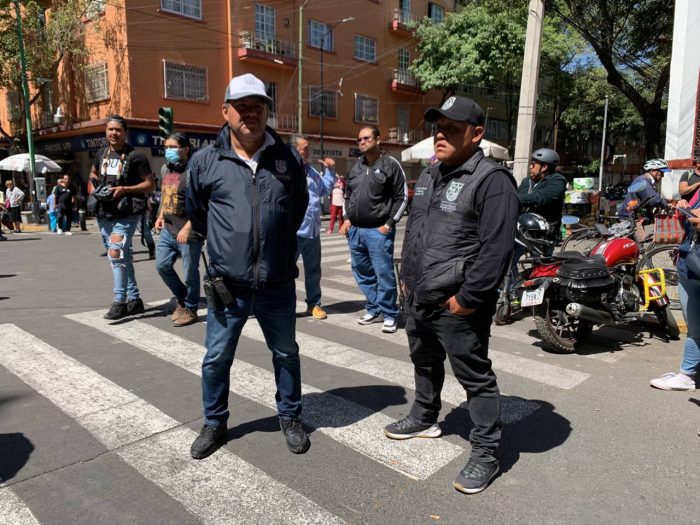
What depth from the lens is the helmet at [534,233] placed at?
546 cm

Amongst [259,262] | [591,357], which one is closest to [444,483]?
[259,262]

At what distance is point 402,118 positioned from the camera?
34.7 metres

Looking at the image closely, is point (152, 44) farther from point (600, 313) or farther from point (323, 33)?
point (600, 313)

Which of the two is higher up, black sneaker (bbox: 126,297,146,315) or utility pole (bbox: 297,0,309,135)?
utility pole (bbox: 297,0,309,135)

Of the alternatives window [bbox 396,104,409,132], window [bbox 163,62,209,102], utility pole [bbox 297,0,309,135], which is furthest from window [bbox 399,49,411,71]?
window [bbox 163,62,209,102]

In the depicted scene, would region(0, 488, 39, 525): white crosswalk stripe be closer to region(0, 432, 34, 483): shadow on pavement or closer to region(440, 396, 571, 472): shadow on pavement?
region(0, 432, 34, 483): shadow on pavement

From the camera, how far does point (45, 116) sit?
88.5 ft

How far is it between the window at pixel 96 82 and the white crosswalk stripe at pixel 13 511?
23.5 meters

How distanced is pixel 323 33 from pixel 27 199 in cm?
1691

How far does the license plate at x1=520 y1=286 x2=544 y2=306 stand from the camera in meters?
4.86

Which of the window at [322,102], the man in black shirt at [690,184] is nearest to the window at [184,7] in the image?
the window at [322,102]

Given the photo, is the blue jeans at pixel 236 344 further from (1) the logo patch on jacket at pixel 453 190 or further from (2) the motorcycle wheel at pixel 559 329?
(2) the motorcycle wheel at pixel 559 329

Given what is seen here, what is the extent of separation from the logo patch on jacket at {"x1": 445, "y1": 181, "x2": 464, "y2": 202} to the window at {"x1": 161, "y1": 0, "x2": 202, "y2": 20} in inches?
926

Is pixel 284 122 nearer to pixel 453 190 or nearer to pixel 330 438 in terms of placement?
pixel 330 438
